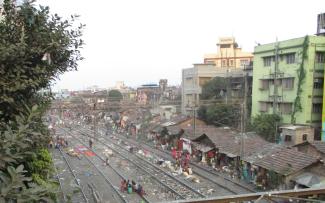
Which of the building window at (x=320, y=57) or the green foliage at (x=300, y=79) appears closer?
the green foliage at (x=300, y=79)

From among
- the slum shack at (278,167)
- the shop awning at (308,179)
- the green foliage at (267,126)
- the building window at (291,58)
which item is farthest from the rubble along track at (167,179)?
the building window at (291,58)

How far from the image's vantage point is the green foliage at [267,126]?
1238 inches

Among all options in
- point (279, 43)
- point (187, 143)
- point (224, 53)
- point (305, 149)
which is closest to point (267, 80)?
point (279, 43)

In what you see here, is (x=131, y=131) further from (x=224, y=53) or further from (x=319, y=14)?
(x=224, y=53)

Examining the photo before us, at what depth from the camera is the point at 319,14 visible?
3316cm

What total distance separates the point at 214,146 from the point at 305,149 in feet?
22.1

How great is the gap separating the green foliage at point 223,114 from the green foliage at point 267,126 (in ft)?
14.4

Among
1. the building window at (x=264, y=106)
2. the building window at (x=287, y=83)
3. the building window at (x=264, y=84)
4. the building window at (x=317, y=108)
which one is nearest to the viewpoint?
the building window at (x=317, y=108)

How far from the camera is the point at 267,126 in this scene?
31.4m

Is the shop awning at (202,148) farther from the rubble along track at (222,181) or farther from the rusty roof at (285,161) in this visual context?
the rusty roof at (285,161)

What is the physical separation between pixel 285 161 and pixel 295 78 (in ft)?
44.9

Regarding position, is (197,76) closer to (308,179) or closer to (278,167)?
(278,167)

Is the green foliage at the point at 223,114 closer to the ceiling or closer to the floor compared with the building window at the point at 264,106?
closer to the floor

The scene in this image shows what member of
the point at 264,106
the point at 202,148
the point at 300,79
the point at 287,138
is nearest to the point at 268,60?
the point at 264,106
